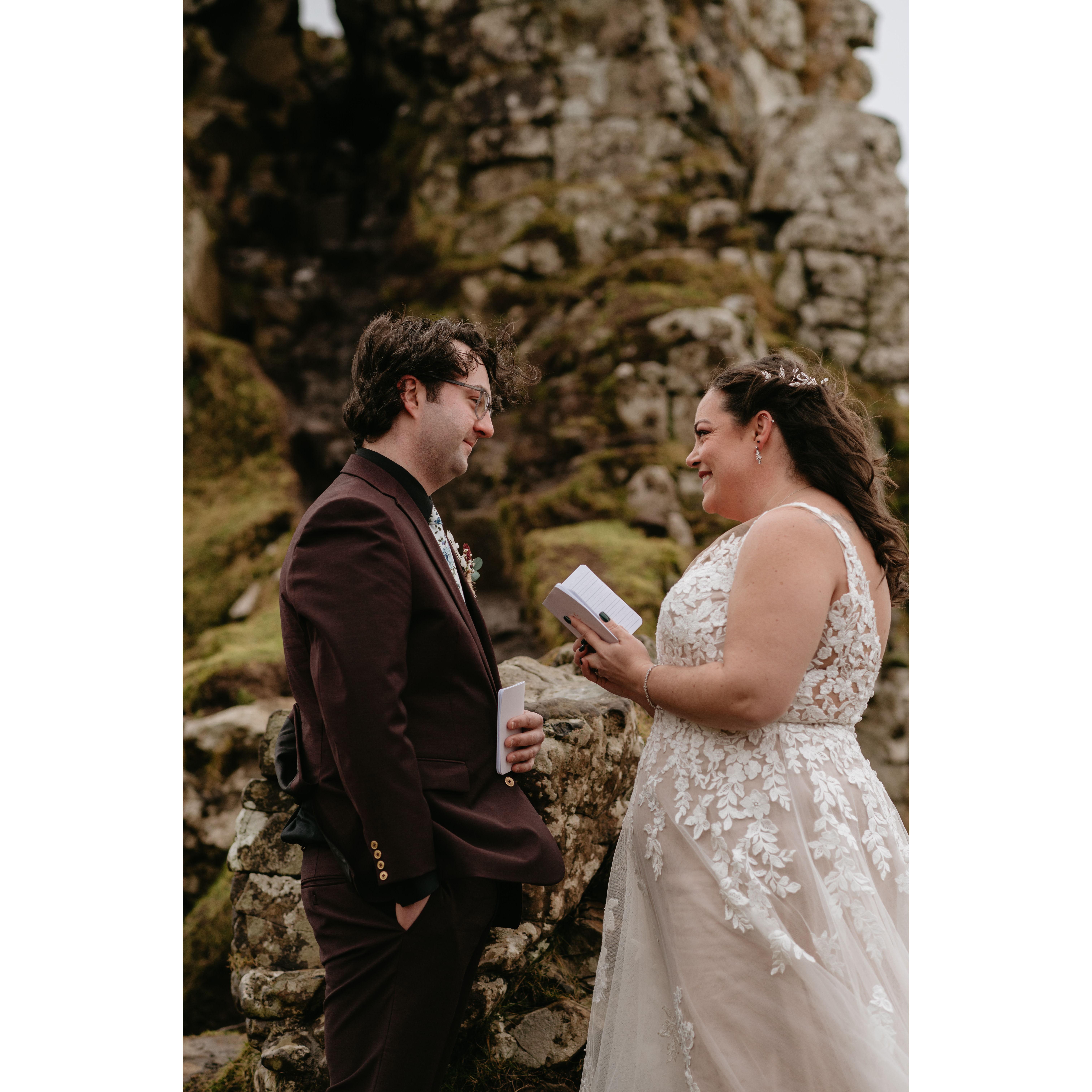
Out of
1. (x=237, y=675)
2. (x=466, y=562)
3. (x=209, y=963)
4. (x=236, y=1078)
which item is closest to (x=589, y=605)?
(x=466, y=562)

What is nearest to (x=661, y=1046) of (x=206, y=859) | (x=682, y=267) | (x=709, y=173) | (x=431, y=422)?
(x=431, y=422)

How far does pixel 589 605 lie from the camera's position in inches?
107

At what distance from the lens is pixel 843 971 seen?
7.63 feet

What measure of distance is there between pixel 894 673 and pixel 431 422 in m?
7.48

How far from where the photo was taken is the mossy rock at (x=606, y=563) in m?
6.70

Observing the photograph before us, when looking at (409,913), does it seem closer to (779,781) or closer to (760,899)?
(760,899)

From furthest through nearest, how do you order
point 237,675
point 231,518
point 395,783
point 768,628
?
point 231,518
point 237,675
point 768,628
point 395,783

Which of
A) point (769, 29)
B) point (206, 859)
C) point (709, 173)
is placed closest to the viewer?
point (206, 859)

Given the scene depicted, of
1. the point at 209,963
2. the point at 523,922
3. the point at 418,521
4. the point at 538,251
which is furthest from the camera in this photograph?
the point at 538,251

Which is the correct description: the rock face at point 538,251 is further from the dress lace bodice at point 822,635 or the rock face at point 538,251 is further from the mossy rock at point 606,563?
the dress lace bodice at point 822,635

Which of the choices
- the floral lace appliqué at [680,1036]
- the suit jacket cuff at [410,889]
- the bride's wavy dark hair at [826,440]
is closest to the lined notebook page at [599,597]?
the bride's wavy dark hair at [826,440]

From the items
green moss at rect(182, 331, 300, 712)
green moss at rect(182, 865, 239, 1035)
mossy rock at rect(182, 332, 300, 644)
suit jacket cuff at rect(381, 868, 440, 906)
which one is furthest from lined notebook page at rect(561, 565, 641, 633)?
mossy rock at rect(182, 332, 300, 644)

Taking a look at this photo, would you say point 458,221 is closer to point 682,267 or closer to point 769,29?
point 682,267

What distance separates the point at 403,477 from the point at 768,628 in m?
1.08
